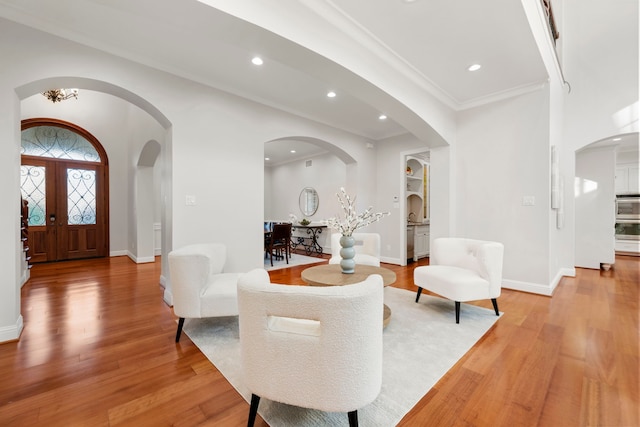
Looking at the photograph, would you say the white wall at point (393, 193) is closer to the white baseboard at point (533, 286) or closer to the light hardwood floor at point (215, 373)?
the white baseboard at point (533, 286)

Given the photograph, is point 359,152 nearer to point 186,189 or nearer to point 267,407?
point 186,189

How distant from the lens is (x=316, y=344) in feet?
3.76

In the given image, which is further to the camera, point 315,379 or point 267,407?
point 267,407

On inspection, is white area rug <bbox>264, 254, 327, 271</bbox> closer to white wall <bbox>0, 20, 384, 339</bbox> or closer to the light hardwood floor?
white wall <bbox>0, 20, 384, 339</bbox>

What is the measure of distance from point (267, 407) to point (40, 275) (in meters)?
5.40

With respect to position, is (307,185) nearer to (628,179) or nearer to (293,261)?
(293,261)

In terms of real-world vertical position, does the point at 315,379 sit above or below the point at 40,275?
above

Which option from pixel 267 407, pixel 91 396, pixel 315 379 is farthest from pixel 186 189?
pixel 315 379

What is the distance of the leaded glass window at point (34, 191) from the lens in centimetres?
532

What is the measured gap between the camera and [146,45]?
8.62 ft

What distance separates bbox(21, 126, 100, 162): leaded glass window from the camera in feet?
Result: 17.7

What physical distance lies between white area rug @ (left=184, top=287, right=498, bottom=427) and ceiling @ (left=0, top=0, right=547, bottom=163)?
239 cm

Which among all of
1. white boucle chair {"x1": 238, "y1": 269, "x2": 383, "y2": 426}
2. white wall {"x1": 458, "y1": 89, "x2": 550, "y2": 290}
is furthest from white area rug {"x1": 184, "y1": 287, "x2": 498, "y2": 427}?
white wall {"x1": 458, "y1": 89, "x2": 550, "y2": 290}

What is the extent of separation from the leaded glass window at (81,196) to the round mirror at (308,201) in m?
5.18
